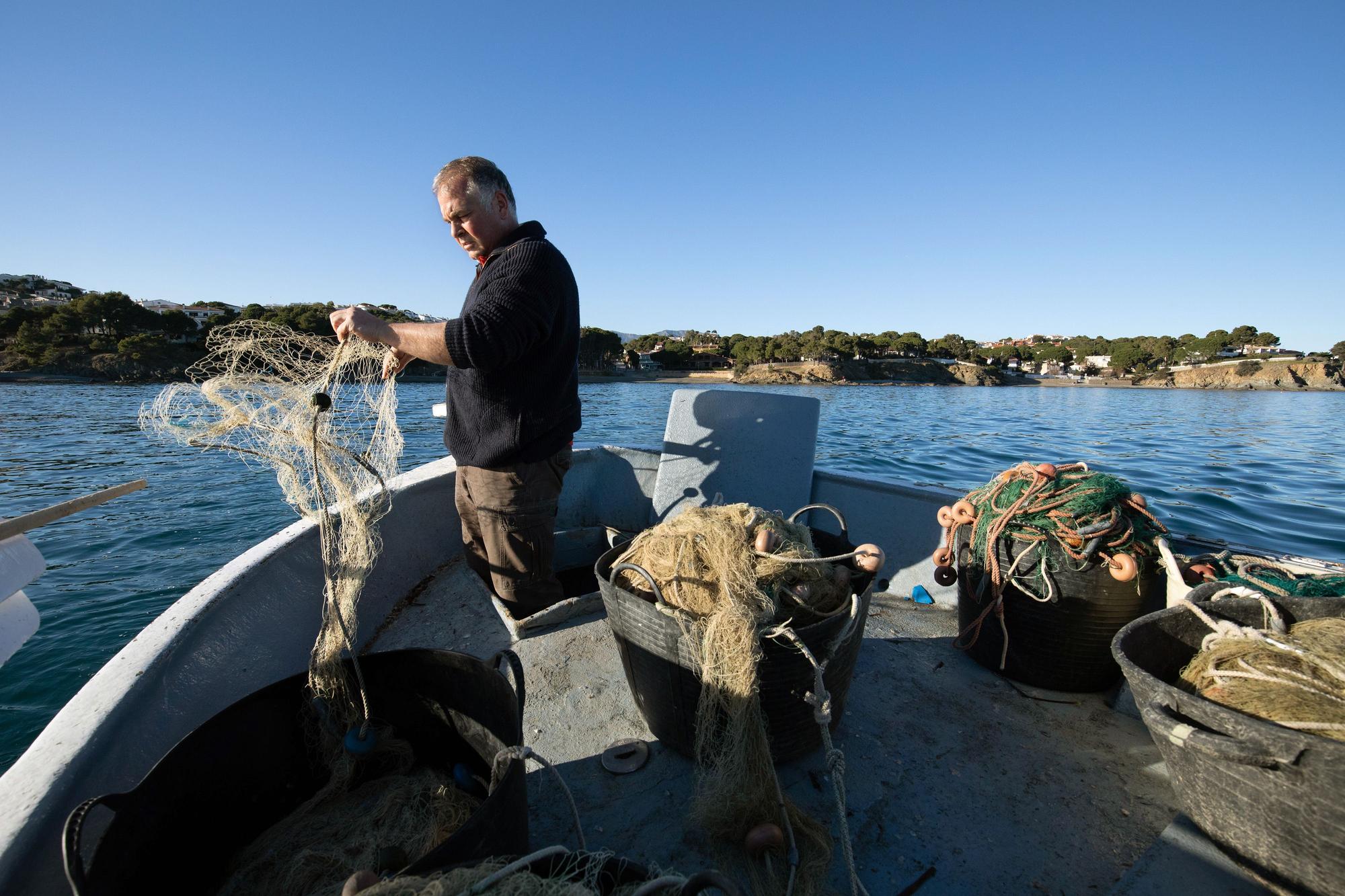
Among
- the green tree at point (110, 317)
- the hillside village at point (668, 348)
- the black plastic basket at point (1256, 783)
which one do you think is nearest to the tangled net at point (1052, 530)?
the black plastic basket at point (1256, 783)

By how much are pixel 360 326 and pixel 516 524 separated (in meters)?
1.03

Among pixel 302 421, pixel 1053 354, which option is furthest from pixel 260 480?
pixel 1053 354

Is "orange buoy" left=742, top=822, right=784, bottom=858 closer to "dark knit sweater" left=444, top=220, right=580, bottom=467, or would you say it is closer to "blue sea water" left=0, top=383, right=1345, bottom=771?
"dark knit sweater" left=444, top=220, right=580, bottom=467

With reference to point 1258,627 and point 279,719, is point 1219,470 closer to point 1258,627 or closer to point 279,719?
point 1258,627

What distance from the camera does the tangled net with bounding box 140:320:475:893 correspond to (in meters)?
1.61

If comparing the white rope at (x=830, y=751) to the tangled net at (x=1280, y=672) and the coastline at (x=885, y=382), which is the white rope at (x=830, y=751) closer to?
the tangled net at (x=1280, y=672)

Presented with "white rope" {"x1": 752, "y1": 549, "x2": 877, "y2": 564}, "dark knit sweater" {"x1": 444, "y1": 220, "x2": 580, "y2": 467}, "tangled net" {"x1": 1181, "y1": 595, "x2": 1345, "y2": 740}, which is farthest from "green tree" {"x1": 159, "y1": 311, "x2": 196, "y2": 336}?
"tangled net" {"x1": 1181, "y1": 595, "x2": 1345, "y2": 740}

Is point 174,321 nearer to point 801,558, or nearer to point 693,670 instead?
point 693,670

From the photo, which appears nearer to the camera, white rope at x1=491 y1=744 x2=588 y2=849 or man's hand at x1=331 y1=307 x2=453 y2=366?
white rope at x1=491 y1=744 x2=588 y2=849

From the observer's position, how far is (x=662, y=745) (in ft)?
7.04

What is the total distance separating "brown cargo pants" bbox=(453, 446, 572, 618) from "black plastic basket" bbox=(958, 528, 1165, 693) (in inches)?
77.9

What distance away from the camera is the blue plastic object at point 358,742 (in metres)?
1.74

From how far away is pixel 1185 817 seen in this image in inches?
64.4

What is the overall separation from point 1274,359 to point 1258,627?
Result: 103036mm
